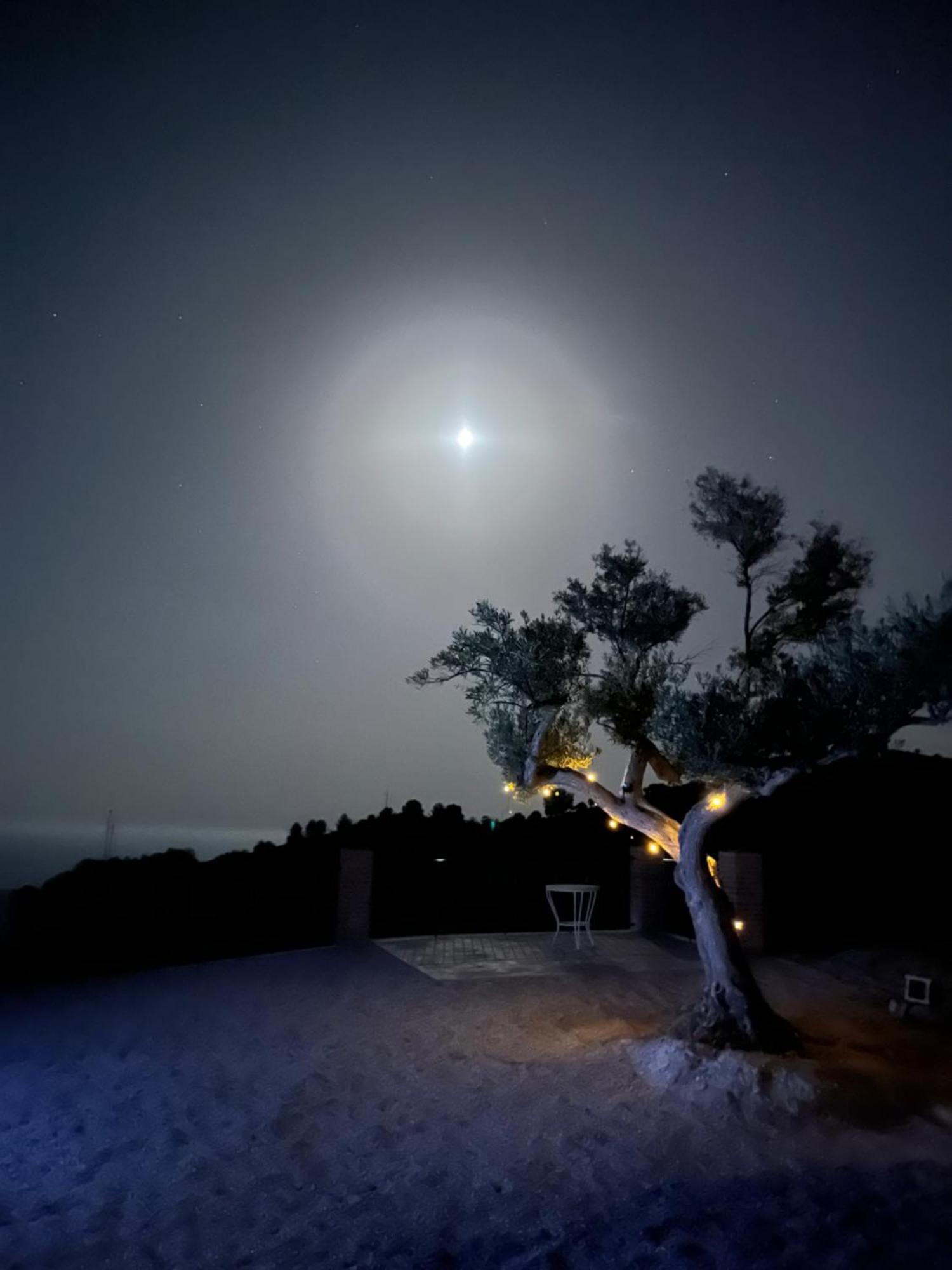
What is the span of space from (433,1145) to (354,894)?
7367 millimetres

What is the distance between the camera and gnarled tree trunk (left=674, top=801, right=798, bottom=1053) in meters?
7.84

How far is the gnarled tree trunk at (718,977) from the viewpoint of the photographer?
309 inches

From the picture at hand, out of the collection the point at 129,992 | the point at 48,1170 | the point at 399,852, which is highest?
the point at 399,852

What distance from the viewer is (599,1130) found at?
6.29 meters

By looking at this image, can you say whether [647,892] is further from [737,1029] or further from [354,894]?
[737,1029]

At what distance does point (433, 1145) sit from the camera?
614 cm

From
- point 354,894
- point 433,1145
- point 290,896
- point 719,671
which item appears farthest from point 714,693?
point 290,896

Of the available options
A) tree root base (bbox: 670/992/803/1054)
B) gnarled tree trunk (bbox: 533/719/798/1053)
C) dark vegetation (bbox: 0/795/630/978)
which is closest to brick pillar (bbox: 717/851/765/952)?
dark vegetation (bbox: 0/795/630/978)

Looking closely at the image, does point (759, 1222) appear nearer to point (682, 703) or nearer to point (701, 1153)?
point (701, 1153)

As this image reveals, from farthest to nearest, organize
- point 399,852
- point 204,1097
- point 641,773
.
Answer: point 399,852 < point 641,773 < point 204,1097

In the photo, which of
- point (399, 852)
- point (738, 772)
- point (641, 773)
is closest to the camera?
point (738, 772)

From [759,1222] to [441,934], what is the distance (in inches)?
411

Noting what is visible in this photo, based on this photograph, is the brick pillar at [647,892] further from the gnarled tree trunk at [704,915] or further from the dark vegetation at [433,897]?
the gnarled tree trunk at [704,915]

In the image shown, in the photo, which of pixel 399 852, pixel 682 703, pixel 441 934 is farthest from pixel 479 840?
pixel 682 703
